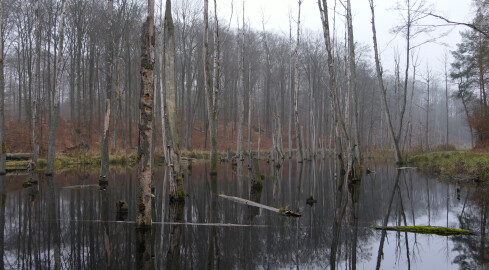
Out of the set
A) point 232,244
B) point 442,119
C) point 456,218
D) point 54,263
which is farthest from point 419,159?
point 442,119

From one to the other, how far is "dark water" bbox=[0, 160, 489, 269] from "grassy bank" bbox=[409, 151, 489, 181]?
3168 mm

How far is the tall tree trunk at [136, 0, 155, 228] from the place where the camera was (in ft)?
22.1

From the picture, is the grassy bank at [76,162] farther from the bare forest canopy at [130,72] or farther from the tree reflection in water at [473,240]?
the tree reflection in water at [473,240]

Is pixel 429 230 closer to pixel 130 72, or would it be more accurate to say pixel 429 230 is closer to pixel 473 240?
pixel 473 240

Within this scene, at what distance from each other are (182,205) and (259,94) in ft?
155

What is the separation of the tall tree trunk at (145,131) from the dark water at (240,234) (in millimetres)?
519

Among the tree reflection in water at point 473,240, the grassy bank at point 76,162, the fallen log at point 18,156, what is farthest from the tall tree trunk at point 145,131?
the fallen log at point 18,156

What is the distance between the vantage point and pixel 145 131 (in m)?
6.80

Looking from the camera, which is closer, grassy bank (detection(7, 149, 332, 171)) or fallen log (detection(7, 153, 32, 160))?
grassy bank (detection(7, 149, 332, 171))

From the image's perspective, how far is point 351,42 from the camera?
17.7 m

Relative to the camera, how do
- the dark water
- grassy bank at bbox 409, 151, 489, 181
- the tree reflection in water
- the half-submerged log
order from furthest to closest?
grassy bank at bbox 409, 151, 489, 181
the half-submerged log
the dark water
the tree reflection in water

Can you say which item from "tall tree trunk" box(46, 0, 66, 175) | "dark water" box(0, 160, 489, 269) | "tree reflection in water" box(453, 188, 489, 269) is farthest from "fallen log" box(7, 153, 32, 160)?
"tree reflection in water" box(453, 188, 489, 269)

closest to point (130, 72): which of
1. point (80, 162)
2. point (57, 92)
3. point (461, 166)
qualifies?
point (80, 162)

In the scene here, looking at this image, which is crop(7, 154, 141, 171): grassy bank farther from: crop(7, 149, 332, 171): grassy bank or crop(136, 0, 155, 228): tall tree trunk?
crop(136, 0, 155, 228): tall tree trunk
